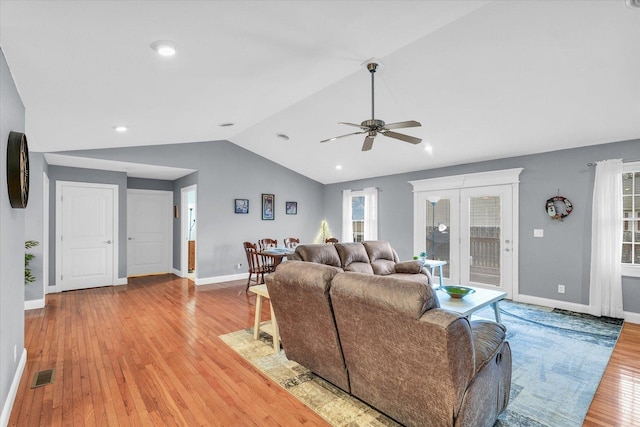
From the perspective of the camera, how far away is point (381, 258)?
5.54 m

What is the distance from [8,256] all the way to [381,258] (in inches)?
184

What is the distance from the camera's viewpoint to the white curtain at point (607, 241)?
4328 mm

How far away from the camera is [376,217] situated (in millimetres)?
7621

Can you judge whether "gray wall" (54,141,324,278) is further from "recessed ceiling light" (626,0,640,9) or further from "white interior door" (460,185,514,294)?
"recessed ceiling light" (626,0,640,9)

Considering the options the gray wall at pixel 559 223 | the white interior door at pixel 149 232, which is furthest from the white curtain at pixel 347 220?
the white interior door at pixel 149 232

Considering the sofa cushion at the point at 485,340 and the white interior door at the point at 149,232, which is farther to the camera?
the white interior door at the point at 149,232

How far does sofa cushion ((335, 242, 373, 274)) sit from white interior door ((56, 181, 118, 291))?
15.4 feet

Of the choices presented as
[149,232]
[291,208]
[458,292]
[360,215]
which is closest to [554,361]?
[458,292]

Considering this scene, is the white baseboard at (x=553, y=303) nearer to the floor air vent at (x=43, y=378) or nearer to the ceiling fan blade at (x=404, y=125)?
the ceiling fan blade at (x=404, y=125)

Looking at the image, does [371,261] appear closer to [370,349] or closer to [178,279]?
[370,349]

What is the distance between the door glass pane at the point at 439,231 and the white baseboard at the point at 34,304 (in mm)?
6748

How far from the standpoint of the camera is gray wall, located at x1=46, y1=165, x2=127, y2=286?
5730 mm

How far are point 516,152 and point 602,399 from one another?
150 inches

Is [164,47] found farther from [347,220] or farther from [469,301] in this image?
[347,220]
